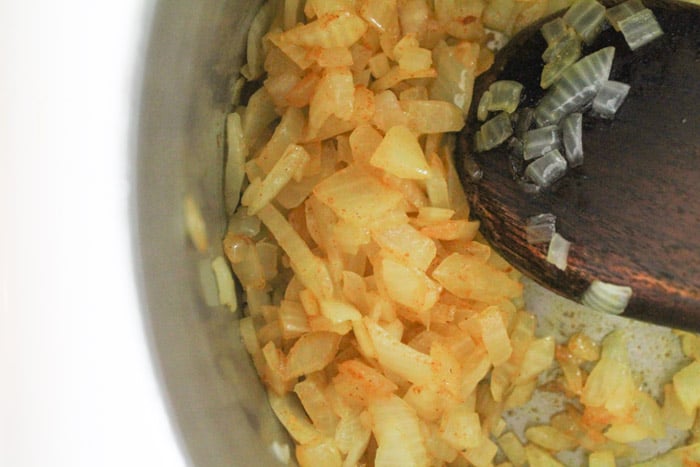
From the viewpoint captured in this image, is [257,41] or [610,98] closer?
[610,98]

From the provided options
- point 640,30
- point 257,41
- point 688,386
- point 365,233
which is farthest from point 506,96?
point 688,386

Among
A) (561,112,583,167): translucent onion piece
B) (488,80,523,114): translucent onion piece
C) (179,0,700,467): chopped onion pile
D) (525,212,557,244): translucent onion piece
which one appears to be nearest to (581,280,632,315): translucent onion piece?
(179,0,700,467): chopped onion pile

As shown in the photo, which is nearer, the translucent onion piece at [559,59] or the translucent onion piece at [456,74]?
the translucent onion piece at [559,59]

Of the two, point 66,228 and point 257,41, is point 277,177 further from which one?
point 66,228

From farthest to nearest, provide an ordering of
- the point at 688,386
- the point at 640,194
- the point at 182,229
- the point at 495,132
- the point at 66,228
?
the point at 688,386, the point at 495,132, the point at 640,194, the point at 182,229, the point at 66,228

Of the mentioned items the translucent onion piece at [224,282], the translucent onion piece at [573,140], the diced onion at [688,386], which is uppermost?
the translucent onion piece at [573,140]

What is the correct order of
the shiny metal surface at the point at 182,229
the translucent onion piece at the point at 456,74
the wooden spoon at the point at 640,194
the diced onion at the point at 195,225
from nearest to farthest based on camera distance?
1. the shiny metal surface at the point at 182,229
2. the diced onion at the point at 195,225
3. the wooden spoon at the point at 640,194
4. the translucent onion piece at the point at 456,74

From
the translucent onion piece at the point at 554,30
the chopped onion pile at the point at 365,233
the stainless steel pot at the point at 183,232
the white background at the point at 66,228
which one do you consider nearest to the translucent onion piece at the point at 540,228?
the chopped onion pile at the point at 365,233

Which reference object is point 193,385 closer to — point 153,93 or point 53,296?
point 53,296

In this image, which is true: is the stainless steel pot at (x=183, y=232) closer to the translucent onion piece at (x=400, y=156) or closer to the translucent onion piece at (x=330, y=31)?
the translucent onion piece at (x=330, y=31)

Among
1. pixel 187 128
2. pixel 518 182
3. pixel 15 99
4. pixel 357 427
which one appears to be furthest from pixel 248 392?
pixel 15 99
